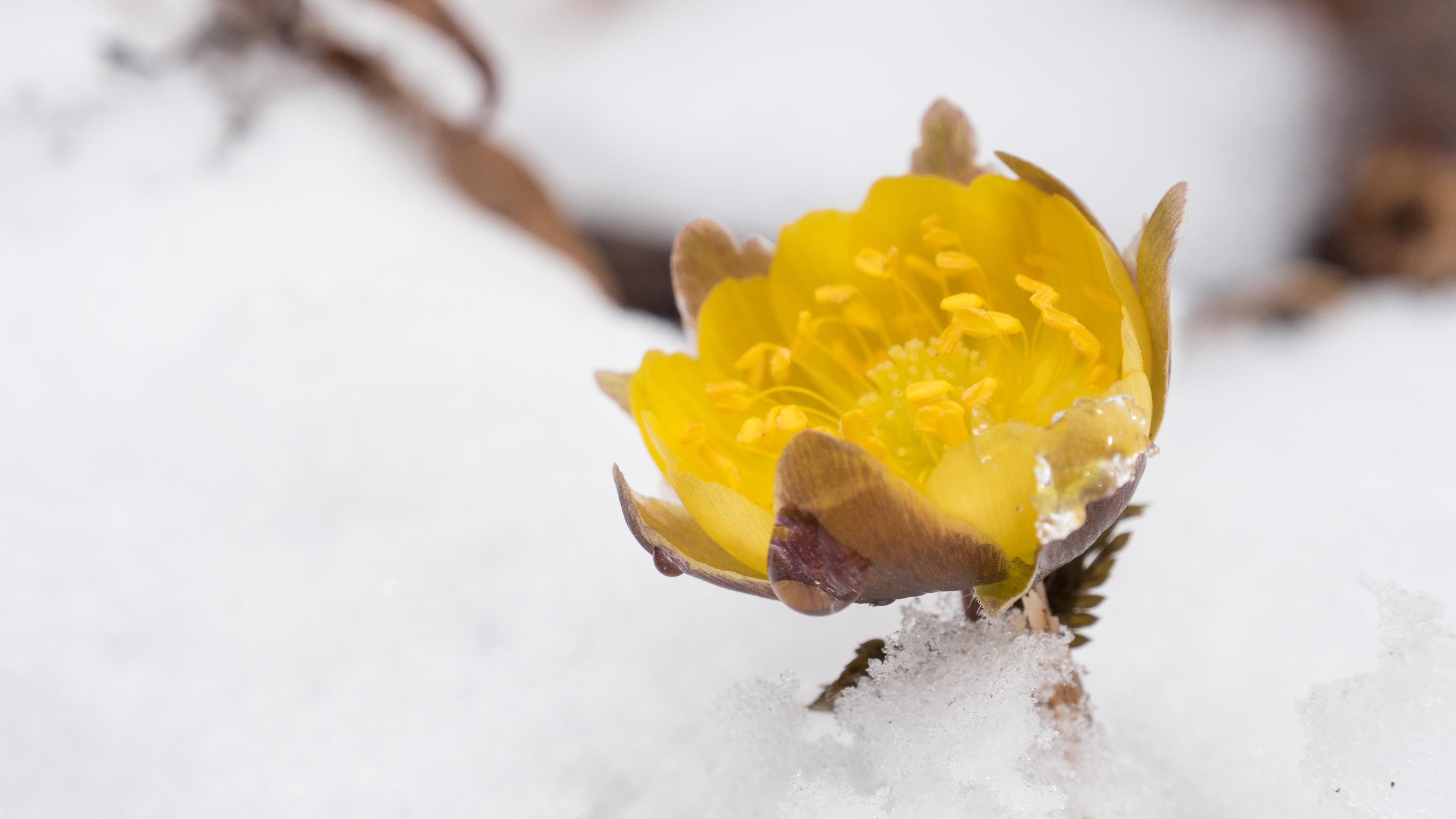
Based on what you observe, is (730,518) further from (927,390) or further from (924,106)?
(924,106)

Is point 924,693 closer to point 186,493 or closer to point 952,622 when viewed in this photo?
point 952,622

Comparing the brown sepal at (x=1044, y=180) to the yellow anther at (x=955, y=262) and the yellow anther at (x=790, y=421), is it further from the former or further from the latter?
the yellow anther at (x=790, y=421)

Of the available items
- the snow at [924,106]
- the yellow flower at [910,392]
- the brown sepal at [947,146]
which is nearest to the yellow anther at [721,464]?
the yellow flower at [910,392]

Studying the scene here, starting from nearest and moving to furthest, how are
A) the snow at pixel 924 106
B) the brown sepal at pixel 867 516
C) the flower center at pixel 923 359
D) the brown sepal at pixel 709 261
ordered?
the brown sepal at pixel 867 516 → the flower center at pixel 923 359 → the brown sepal at pixel 709 261 → the snow at pixel 924 106

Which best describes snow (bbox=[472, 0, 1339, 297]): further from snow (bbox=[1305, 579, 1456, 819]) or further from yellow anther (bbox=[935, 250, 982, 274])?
snow (bbox=[1305, 579, 1456, 819])

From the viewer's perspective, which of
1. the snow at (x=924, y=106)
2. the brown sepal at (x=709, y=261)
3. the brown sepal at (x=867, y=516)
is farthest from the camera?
the snow at (x=924, y=106)

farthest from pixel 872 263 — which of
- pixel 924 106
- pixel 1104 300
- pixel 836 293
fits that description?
pixel 924 106

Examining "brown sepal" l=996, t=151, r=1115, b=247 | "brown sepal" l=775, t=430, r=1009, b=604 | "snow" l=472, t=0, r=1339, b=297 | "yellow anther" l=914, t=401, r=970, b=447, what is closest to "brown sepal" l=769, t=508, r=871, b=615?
"brown sepal" l=775, t=430, r=1009, b=604
